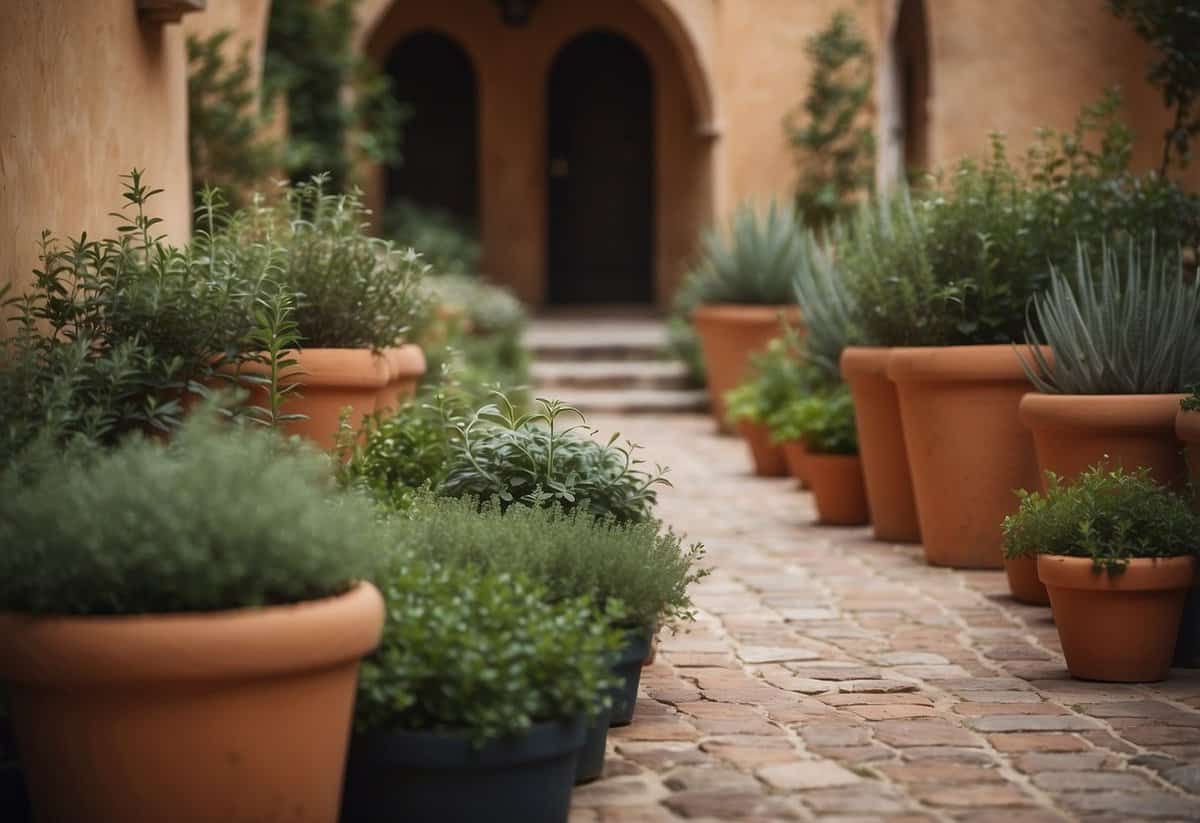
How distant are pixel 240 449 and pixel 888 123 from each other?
1200 centimetres

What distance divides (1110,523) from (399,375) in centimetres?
262

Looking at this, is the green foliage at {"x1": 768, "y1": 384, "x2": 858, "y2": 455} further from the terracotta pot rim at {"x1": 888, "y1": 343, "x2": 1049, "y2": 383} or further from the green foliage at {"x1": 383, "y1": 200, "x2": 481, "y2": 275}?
the green foliage at {"x1": 383, "y1": 200, "x2": 481, "y2": 275}

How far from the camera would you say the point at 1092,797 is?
12.1 feet

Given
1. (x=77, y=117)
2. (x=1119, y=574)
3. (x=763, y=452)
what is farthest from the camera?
(x=763, y=452)

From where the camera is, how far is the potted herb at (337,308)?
5340 mm

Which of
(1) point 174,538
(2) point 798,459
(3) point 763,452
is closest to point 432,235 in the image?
(3) point 763,452

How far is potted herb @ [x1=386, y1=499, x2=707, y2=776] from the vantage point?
3875 mm

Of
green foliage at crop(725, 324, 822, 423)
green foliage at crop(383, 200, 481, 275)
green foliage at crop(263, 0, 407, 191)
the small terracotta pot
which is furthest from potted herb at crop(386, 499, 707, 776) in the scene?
green foliage at crop(383, 200, 481, 275)

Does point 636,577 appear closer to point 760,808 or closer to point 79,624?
point 760,808

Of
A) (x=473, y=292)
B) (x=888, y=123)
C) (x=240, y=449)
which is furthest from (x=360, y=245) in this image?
(x=888, y=123)

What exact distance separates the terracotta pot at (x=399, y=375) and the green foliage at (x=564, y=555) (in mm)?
1726

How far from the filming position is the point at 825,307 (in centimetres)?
823

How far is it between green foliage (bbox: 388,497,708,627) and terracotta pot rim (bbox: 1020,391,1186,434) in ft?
6.17

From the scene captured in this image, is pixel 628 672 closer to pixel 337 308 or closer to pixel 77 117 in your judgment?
pixel 337 308
